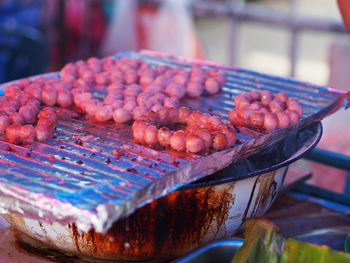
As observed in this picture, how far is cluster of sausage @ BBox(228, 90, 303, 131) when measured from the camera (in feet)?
6.61

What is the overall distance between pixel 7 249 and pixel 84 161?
0.49 m

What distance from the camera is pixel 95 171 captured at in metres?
1.64

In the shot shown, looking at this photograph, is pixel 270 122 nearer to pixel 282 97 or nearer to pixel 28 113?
pixel 282 97

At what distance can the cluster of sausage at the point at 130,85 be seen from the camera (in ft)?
6.84

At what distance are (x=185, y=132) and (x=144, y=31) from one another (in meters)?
4.67

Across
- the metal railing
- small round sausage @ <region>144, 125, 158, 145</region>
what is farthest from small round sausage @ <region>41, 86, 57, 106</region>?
the metal railing

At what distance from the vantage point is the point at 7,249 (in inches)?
76.4

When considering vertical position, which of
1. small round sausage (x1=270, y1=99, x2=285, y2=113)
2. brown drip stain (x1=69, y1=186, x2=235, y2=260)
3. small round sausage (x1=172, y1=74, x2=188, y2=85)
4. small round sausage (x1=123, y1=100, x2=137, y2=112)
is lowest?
brown drip stain (x1=69, y1=186, x2=235, y2=260)

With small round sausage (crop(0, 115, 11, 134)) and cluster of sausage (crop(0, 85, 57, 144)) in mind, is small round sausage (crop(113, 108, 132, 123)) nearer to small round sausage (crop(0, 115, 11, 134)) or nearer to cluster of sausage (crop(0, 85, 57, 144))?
cluster of sausage (crop(0, 85, 57, 144))

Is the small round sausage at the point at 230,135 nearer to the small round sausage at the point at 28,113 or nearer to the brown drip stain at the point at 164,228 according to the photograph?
the brown drip stain at the point at 164,228

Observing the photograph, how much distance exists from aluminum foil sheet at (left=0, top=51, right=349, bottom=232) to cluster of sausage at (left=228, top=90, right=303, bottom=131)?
0.13 feet

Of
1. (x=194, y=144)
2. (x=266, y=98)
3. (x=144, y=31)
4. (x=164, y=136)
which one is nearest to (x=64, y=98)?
(x=164, y=136)

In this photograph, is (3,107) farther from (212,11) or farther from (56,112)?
(212,11)

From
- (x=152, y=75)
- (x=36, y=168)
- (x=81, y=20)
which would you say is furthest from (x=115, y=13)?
(x=36, y=168)
